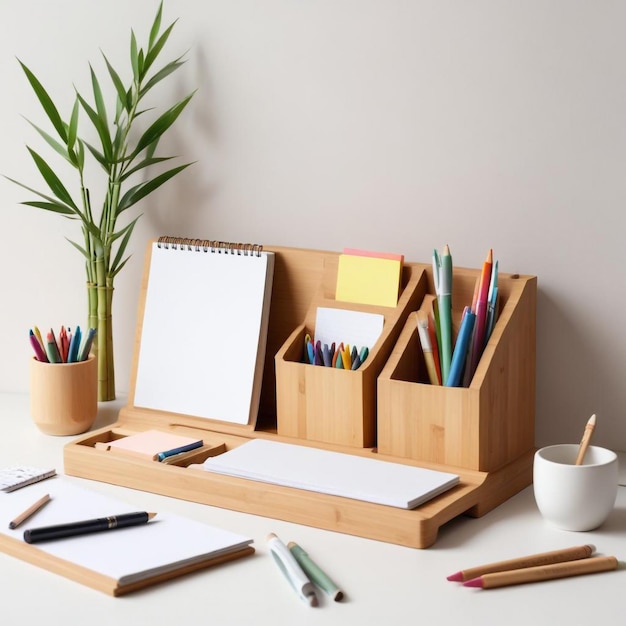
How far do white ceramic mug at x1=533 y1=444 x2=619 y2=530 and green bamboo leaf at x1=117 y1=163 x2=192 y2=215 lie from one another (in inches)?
27.7

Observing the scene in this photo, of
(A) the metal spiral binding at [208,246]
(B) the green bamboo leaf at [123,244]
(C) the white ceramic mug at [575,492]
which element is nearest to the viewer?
(C) the white ceramic mug at [575,492]

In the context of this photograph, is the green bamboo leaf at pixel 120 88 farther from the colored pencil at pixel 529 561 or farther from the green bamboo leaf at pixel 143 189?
the colored pencil at pixel 529 561

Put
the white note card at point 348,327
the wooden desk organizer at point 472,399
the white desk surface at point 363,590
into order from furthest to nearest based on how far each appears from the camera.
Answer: the white note card at point 348,327 < the wooden desk organizer at point 472,399 < the white desk surface at point 363,590

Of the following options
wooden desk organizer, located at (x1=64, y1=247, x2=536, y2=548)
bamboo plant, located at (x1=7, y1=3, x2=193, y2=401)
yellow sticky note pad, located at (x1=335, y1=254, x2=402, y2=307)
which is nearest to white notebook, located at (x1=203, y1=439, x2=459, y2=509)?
wooden desk organizer, located at (x1=64, y1=247, x2=536, y2=548)

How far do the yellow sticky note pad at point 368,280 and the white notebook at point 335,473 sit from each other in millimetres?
216

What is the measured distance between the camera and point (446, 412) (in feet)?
3.73

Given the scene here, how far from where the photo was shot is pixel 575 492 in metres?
1.01

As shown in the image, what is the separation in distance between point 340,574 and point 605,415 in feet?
1.61

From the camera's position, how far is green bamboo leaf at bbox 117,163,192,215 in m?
1.46

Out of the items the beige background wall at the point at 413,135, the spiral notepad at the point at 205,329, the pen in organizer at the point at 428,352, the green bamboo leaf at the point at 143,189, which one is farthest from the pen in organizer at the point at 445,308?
the green bamboo leaf at the point at 143,189

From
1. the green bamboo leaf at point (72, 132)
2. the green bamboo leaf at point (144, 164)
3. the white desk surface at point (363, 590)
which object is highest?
the green bamboo leaf at point (72, 132)

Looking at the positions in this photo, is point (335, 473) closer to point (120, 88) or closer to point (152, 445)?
point (152, 445)

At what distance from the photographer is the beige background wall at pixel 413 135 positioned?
1.21 metres

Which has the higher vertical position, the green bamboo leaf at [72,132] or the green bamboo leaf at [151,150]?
the green bamboo leaf at [72,132]
